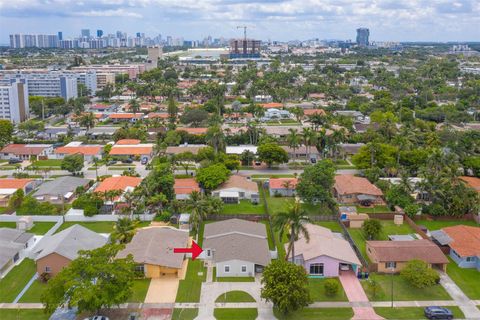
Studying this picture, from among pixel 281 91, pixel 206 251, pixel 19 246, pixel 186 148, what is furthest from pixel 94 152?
pixel 281 91

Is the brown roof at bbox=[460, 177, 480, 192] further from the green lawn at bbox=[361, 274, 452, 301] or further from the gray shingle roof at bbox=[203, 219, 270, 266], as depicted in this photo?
the gray shingle roof at bbox=[203, 219, 270, 266]

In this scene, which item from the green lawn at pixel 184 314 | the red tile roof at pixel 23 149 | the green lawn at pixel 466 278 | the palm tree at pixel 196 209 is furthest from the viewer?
the red tile roof at pixel 23 149

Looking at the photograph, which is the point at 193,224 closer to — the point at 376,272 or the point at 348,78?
the point at 376,272

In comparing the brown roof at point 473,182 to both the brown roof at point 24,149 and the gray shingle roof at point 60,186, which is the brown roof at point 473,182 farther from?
the brown roof at point 24,149

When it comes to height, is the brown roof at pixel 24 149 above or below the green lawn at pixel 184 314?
above

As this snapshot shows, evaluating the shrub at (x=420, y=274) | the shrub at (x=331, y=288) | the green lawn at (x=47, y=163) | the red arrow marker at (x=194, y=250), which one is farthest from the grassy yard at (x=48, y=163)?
the shrub at (x=420, y=274)
